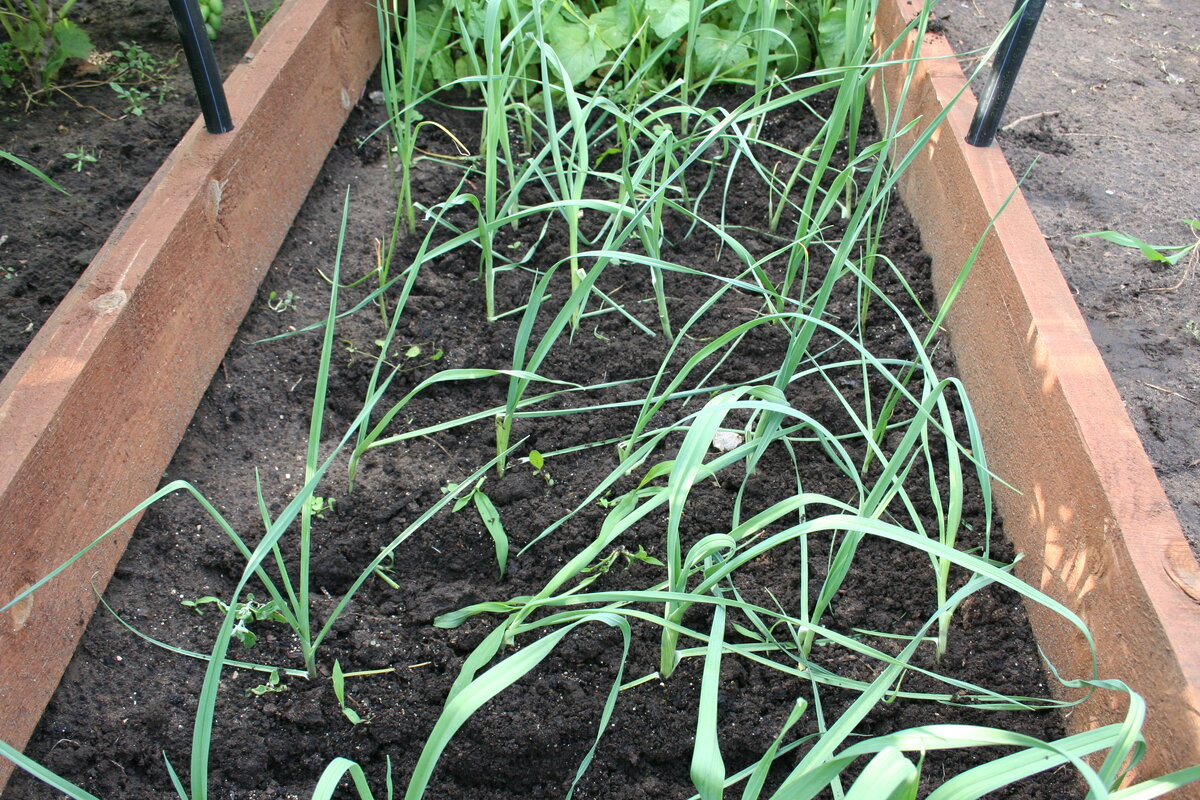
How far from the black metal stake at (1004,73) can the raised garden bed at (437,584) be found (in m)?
0.28

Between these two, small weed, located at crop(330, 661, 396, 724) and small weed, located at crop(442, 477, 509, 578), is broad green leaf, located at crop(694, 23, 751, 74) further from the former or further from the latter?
small weed, located at crop(330, 661, 396, 724)

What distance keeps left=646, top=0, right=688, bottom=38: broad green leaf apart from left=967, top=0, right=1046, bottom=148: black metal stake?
735 mm

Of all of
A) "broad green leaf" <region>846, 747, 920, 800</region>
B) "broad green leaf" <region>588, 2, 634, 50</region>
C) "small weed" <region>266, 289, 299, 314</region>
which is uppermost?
"broad green leaf" <region>588, 2, 634, 50</region>

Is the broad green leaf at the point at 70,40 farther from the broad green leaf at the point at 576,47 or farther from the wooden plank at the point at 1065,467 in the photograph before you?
the wooden plank at the point at 1065,467

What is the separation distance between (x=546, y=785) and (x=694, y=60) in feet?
5.61

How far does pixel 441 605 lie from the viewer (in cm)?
122

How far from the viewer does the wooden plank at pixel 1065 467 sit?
3.11 ft

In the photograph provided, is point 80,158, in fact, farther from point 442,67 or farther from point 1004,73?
point 1004,73

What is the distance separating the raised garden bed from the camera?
109 centimetres

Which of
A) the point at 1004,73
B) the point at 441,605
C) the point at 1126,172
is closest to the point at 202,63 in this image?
the point at 441,605

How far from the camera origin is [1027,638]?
1.21 meters

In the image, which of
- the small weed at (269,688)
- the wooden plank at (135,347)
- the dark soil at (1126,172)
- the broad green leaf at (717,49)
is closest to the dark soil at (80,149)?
the wooden plank at (135,347)

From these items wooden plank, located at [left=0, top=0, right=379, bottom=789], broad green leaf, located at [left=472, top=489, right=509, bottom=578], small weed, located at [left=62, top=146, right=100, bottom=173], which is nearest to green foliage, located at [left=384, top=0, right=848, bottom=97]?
wooden plank, located at [left=0, top=0, right=379, bottom=789]

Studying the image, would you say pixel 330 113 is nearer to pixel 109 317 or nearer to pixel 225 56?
pixel 225 56
